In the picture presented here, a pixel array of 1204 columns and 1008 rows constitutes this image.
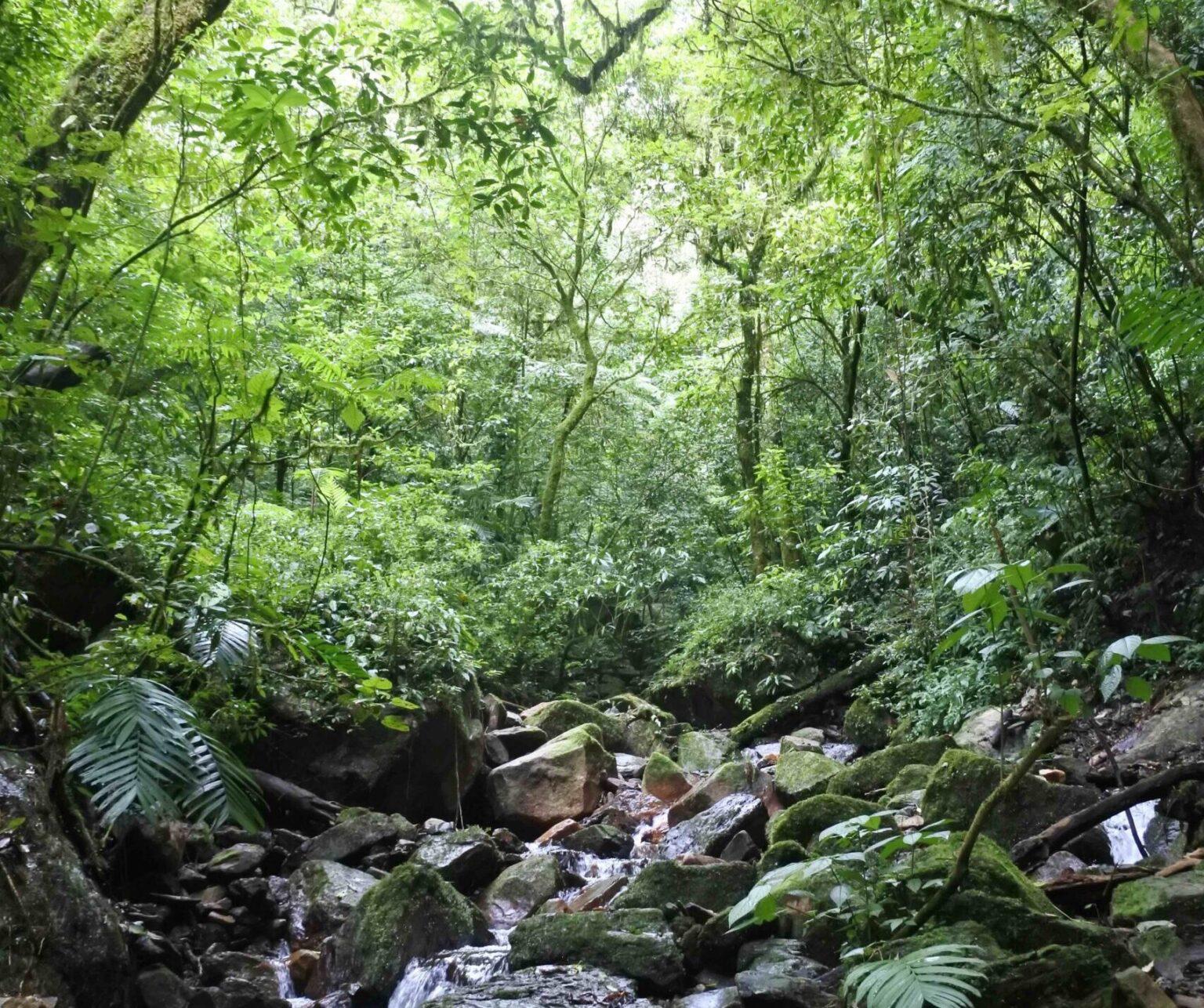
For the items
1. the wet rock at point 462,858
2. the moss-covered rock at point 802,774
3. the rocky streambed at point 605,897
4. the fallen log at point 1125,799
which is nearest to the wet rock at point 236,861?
the rocky streambed at point 605,897

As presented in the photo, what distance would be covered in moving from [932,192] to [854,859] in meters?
5.17

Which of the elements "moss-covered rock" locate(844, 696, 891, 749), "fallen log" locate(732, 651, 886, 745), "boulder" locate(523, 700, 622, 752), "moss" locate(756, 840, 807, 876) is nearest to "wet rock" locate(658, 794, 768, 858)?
"moss" locate(756, 840, 807, 876)

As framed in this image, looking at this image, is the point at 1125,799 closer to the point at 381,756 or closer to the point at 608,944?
the point at 608,944

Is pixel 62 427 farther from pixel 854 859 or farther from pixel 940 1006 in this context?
pixel 940 1006

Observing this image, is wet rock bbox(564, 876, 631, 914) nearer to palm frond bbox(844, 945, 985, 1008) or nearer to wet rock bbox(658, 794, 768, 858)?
wet rock bbox(658, 794, 768, 858)

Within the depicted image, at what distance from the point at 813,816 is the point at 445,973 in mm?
2492

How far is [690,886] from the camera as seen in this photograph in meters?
5.86

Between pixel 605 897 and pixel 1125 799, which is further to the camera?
pixel 605 897

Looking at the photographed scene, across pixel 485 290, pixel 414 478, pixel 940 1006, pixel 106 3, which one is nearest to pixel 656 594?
pixel 414 478

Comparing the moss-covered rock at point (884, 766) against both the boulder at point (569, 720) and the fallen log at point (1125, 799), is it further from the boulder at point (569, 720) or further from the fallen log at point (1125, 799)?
the boulder at point (569, 720)

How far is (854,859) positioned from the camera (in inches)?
130

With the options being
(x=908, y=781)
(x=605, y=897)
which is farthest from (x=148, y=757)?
(x=908, y=781)

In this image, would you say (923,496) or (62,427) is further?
(923,496)

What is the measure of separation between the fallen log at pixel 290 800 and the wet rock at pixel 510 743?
2708 mm
